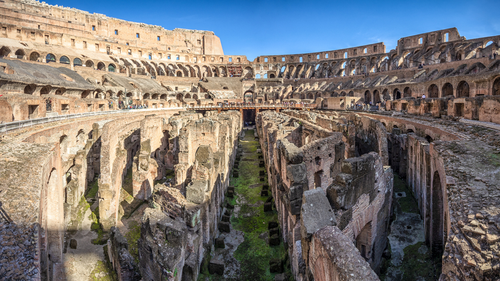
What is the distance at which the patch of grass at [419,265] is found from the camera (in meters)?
5.54

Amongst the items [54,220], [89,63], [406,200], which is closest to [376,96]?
[406,200]

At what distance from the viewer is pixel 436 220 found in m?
6.55

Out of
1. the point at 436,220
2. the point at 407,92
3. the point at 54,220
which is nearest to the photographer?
the point at 436,220

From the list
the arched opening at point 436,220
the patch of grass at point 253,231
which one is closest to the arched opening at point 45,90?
the patch of grass at point 253,231

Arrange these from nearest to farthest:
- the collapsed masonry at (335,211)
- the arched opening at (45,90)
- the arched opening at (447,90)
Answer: the collapsed masonry at (335,211) → the arched opening at (45,90) → the arched opening at (447,90)

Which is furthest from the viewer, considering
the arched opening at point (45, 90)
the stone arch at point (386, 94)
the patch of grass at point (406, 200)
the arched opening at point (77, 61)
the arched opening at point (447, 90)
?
the arched opening at point (77, 61)

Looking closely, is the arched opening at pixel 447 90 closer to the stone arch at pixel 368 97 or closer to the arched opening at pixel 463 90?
the arched opening at pixel 463 90

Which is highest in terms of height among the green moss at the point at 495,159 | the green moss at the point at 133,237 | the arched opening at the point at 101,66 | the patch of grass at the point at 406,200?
the arched opening at the point at 101,66

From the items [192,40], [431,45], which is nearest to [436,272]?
[431,45]

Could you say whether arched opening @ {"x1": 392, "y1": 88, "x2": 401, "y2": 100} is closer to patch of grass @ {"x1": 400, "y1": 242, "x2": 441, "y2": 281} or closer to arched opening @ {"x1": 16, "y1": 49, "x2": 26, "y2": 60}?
patch of grass @ {"x1": 400, "y1": 242, "x2": 441, "y2": 281}

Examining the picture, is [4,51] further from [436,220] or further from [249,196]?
[436,220]

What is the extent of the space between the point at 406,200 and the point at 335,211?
21.0ft

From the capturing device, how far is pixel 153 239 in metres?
5.10

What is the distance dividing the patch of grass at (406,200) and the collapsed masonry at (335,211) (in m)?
2.45
